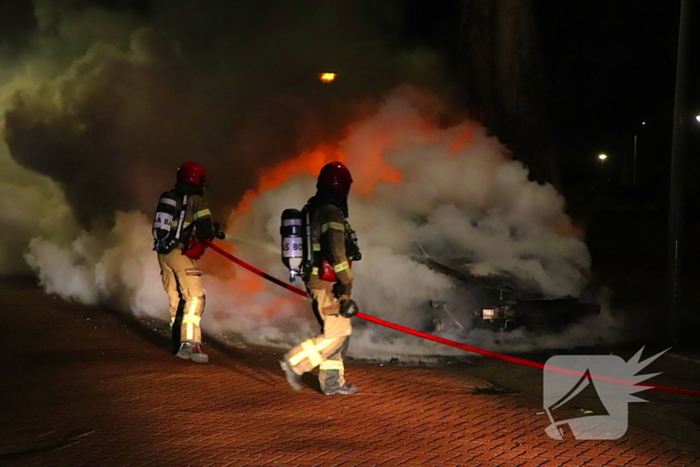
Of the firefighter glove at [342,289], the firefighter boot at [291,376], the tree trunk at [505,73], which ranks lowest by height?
the firefighter boot at [291,376]

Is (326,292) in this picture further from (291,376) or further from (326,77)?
(326,77)

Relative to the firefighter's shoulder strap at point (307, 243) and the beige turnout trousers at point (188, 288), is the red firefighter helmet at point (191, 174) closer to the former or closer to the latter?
the beige turnout trousers at point (188, 288)

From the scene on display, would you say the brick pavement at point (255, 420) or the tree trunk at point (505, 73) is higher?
the tree trunk at point (505, 73)

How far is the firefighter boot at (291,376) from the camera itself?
5758mm

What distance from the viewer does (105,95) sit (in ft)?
45.8

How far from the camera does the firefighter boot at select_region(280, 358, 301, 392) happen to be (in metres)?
5.76

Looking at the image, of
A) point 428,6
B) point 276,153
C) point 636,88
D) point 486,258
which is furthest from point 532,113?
point 636,88

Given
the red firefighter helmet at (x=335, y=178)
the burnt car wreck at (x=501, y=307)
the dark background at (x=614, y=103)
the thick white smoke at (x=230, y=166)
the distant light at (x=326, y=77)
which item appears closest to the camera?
the red firefighter helmet at (x=335, y=178)

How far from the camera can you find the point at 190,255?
7.11 m

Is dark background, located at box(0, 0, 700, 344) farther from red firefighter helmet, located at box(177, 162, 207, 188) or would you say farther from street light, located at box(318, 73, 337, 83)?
red firefighter helmet, located at box(177, 162, 207, 188)

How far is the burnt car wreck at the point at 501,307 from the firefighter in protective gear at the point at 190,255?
2241 mm

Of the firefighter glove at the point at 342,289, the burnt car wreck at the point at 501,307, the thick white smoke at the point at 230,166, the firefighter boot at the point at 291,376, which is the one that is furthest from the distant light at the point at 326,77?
the firefighter glove at the point at 342,289

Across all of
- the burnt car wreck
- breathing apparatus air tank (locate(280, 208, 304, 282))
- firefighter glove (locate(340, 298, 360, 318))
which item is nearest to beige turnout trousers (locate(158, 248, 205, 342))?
breathing apparatus air tank (locate(280, 208, 304, 282))

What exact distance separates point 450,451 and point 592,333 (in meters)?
4.36
